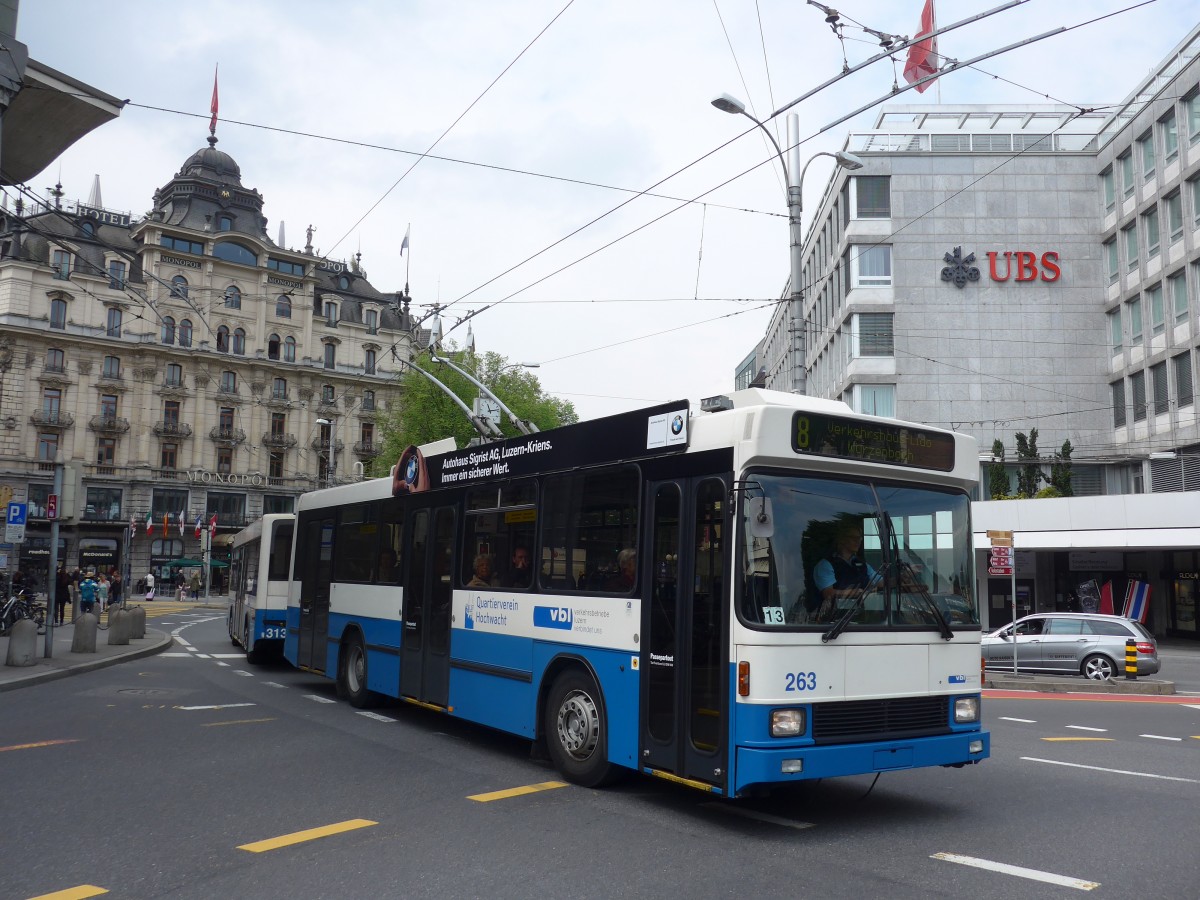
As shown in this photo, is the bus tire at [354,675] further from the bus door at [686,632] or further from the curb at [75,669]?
the bus door at [686,632]

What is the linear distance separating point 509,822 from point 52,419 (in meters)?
66.8

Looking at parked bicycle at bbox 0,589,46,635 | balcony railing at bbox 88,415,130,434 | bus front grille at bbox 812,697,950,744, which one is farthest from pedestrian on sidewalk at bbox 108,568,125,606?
bus front grille at bbox 812,697,950,744

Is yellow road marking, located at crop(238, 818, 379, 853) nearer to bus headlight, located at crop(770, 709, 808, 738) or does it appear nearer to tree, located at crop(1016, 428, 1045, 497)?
bus headlight, located at crop(770, 709, 808, 738)

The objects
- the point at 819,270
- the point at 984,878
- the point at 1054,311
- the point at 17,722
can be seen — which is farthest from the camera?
the point at 819,270

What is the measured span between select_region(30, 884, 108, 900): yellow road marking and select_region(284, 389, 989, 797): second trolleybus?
142 inches

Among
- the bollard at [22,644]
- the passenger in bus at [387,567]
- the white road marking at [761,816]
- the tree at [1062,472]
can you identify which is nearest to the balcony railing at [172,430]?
the tree at [1062,472]

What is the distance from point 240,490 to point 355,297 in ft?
55.6

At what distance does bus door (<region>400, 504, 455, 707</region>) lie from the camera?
11.1 meters

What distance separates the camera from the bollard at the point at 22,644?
1714 cm

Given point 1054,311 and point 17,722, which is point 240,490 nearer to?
point 1054,311

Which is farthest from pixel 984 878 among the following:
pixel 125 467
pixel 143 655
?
pixel 125 467

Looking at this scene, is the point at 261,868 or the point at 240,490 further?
the point at 240,490

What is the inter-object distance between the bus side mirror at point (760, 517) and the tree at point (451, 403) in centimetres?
4227

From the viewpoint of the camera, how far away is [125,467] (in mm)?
67875
